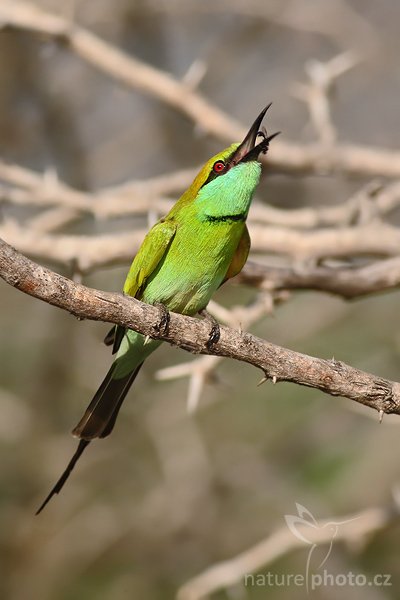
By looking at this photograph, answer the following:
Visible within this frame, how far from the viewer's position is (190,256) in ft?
9.48

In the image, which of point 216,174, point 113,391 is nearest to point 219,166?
point 216,174

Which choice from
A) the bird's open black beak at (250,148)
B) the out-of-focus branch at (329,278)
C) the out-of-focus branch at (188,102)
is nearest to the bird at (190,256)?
the bird's open black beak at (250,148)

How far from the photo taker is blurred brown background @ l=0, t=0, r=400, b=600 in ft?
15.7

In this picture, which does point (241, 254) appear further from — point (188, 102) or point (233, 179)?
point (188, 102)

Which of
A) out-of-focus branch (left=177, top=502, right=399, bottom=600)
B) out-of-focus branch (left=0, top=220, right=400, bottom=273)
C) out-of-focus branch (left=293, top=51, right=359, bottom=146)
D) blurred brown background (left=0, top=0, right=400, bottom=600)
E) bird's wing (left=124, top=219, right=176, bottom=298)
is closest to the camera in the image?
bird's wing (left=124, top=219, right=176, bottom=298)

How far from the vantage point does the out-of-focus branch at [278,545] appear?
11.0 ft

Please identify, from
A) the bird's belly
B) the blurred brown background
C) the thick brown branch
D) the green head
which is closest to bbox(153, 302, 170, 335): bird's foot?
the thick brown branch

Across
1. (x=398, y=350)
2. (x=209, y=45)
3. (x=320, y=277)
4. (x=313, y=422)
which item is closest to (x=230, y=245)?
(x=320, y=277)

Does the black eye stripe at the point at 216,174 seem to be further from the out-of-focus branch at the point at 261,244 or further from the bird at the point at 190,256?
the out-of-focus branch at the point at 261,244

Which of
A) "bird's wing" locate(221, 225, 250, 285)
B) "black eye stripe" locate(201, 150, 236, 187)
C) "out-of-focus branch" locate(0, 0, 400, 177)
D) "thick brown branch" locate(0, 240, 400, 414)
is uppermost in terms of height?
"out-of-focus branch" locate(0, 0, 400, 177)

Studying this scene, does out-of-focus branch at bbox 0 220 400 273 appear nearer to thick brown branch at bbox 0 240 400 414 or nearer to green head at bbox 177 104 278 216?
green head at bbox 177 104 278 216

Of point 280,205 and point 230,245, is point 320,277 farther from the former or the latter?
point 280,205

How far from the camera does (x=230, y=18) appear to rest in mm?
5680

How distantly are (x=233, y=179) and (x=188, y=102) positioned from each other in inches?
46.0
